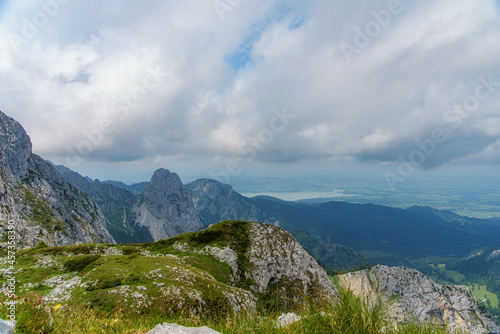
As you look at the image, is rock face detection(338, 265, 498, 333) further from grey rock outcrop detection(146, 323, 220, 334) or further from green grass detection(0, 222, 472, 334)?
grey rock outcrop detection(146, 323, 220, 334)

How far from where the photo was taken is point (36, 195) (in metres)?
155

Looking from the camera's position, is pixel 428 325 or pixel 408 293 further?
pixel 408 293

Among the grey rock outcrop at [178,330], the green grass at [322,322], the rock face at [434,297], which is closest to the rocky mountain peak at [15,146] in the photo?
the green grass at [322,322]

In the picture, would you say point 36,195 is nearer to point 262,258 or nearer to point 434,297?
point 262,258

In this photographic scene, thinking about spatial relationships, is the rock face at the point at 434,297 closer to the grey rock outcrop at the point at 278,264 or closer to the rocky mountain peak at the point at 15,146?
the grey rock outcrop at the point at 278,264

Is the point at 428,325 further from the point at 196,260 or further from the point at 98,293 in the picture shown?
the point at 196,260

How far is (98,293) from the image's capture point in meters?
22.9

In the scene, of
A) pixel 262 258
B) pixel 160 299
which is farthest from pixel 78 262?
pixel 262 258

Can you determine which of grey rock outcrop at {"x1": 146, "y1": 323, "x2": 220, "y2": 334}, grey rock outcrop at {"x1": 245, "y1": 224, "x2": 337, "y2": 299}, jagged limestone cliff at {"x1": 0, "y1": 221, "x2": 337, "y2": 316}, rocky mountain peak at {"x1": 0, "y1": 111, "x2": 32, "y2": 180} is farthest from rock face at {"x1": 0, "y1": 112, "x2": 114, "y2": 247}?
grey rock outcrop at {"x1": 146, "y1": 323, "x2": 220, "y2": 334}

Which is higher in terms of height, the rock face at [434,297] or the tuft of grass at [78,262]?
the tuft of grass at [78,262]

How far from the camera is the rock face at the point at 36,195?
112 metres

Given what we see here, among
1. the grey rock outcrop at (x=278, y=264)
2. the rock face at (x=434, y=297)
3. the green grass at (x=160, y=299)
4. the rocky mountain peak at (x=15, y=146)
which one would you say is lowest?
the rock face at (x=434, y=297)

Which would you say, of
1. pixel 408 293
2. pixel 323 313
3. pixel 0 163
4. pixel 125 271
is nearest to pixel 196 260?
pixel 125 271

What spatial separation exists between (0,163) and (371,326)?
16279cm
